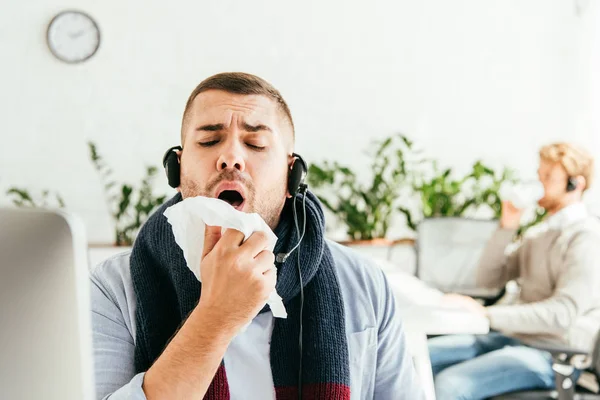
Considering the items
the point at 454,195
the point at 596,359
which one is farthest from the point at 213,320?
the point at 454,195

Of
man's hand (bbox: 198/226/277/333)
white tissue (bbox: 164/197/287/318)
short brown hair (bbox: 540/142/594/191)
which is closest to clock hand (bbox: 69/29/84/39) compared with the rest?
short brown hair (bbox: 540/142/594/191)

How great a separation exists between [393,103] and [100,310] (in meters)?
3.30

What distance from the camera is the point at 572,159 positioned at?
2451mm

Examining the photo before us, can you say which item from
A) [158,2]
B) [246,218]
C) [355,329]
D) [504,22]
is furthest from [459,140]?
[246,218]

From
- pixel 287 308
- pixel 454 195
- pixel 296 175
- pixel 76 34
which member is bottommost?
pixel 454 195

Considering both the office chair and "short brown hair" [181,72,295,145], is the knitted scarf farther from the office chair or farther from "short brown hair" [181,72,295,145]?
the office chair

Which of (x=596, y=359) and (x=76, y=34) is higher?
(x=76, y=34)

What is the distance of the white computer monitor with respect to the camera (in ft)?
1.26

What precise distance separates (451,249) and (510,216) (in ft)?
1.22

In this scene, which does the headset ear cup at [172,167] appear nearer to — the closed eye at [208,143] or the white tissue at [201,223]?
the closed eye at [208,143]

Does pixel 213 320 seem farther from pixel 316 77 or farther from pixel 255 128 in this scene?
pixel 316 77

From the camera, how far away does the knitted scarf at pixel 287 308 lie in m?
0.95

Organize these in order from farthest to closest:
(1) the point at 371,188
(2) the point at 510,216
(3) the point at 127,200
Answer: (1) the point at 371,188
(3) the point at 127,200
(2) the point at 510,216

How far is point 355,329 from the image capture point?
3.49 ft
